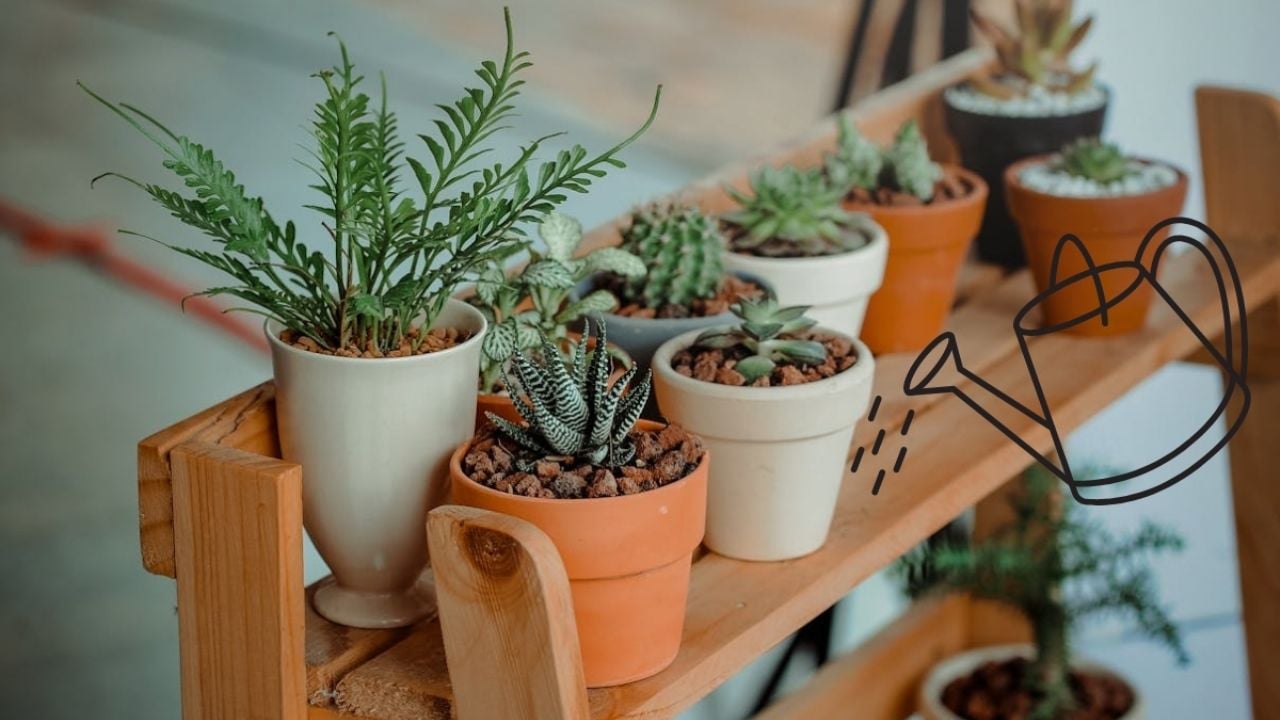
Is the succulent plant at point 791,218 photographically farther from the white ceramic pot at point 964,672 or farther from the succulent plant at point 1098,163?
the white ceramic pot at point 964,672

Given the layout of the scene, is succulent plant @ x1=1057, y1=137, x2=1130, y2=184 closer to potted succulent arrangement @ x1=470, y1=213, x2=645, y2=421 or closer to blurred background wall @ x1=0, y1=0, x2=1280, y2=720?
potted succulent arrangement @ x1=470, y1=213, x2=645, y2=421

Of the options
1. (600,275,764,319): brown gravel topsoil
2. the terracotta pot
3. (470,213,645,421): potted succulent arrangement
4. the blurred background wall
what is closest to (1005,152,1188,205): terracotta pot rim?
the terracotta pot

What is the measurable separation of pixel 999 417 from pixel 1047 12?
21.0 inches

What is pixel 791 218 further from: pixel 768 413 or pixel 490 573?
pixel 490 573

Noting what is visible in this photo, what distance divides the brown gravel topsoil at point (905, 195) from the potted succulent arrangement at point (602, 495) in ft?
1.60

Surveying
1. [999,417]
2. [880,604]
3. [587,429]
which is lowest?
[880,604]

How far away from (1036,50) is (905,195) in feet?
1.14

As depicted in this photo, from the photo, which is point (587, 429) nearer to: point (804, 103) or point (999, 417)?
point (999, 417)

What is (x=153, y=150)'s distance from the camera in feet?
5.97

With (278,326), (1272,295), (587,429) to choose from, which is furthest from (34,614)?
(1272,295)

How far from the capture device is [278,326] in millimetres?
875

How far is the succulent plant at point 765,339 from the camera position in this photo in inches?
36.5

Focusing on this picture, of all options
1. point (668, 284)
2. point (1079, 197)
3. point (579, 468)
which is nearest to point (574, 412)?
point (579, 468)

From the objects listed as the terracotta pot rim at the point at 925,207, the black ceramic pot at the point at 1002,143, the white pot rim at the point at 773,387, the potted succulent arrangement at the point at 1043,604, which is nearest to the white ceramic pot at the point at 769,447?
the white pot rim at the point at 773,387
